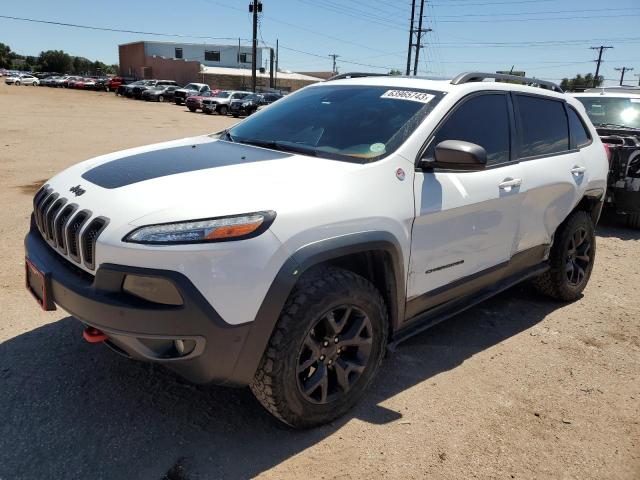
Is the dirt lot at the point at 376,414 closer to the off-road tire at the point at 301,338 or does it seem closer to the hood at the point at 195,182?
the off-road tire at the point at 301,338

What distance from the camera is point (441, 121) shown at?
3057mm

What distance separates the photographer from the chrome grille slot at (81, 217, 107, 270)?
2252 mm

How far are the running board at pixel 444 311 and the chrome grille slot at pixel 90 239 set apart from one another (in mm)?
1605

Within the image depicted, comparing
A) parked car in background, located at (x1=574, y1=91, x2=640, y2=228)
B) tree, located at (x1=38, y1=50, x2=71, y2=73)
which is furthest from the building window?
parked car in background, located at (x1=574, y1=91, x2=640, y2=228)

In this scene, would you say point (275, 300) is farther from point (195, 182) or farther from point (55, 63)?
point (55, 63)

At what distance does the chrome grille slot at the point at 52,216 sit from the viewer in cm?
260

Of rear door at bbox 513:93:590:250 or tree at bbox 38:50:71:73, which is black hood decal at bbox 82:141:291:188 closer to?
rear door at bbox 513:93:590:250

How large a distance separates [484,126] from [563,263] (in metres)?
1.65

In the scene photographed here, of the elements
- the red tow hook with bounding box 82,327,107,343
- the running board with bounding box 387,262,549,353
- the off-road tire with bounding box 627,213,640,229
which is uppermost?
the red tow hook with bounding box 82,327,107,343

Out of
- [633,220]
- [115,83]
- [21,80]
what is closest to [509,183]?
[633,220]

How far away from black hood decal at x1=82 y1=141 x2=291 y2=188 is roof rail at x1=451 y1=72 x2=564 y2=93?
1300mm

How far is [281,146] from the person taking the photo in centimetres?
317

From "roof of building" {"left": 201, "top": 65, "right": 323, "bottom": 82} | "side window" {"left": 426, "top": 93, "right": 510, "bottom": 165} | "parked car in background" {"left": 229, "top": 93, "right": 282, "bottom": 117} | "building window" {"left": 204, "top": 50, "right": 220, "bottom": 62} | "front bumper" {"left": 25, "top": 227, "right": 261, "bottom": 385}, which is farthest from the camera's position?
"building window" {"left": 204, "top": 50, "right": 220, "bottom": 62}

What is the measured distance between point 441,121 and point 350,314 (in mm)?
1269
